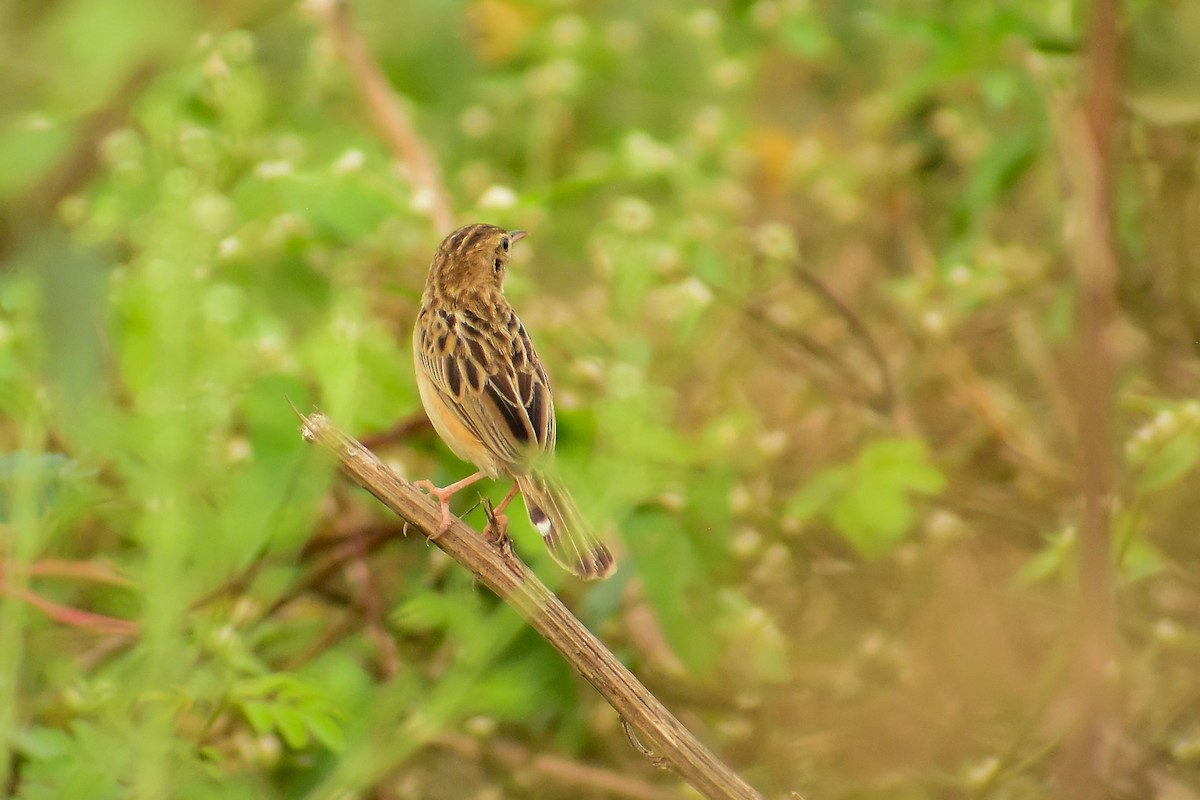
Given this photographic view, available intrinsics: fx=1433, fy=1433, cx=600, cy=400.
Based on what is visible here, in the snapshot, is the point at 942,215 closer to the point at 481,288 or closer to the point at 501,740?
the point at 501,740

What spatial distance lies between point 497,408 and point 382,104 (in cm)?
194

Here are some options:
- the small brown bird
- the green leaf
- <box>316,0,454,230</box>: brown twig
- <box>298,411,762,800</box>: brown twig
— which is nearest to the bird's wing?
the small brown bird

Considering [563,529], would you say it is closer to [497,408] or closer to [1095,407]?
[497,408]

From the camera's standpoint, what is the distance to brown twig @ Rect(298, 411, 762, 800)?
1.58 metres

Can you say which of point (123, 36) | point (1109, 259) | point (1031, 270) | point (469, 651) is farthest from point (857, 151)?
point (1109, 259)

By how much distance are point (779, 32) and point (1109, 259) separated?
8.96 feet

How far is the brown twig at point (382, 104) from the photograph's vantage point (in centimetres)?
334

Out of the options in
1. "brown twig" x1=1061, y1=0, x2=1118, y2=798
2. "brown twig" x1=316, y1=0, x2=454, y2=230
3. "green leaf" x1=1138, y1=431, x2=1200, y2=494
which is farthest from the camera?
"brown twig" x1=316, y1=0, x2=454, y2=230

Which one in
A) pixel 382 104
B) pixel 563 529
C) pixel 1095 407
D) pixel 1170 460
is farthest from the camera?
pixel 382 104

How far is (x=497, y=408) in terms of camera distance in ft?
5.97

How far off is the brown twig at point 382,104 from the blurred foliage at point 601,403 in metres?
0.07

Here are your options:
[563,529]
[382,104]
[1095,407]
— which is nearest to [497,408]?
[563,529]

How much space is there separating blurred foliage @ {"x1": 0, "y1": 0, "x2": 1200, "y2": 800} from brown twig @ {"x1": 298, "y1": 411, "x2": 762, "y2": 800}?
0.47 meters

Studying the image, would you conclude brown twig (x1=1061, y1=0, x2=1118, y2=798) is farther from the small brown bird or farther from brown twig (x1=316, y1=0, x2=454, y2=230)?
brown twig (x1=316, y1=0, x2=454, y2=230)
